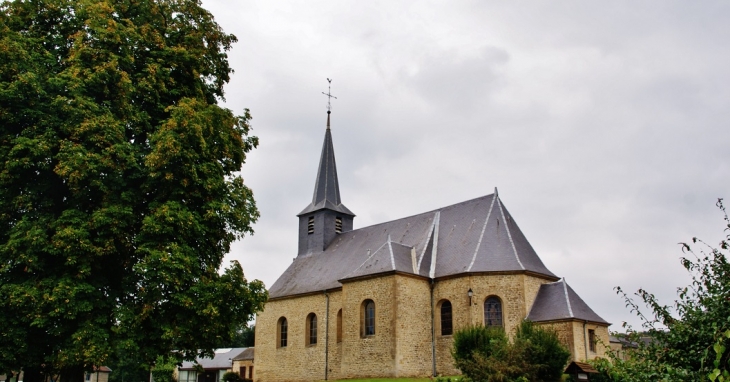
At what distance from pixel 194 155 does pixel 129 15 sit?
5.39 metres

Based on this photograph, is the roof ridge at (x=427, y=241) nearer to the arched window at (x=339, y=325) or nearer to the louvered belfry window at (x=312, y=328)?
the arched window at (x=339, y=325)

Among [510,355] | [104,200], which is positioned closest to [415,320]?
[510,355]

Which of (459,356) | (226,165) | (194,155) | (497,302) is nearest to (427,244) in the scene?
(497,302)

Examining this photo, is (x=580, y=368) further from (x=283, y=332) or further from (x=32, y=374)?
(x=283, y=332)

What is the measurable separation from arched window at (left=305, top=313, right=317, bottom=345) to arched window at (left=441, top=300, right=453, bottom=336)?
27.5 feet

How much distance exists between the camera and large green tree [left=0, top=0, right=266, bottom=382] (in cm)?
1442

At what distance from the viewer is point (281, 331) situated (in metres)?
34.6

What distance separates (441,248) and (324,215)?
10.2 metres

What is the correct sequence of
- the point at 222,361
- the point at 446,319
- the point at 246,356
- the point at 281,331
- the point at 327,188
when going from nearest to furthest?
the point at 446,319, the point at 281,331, the point at 327,188, the point at 246,356, the point at 222,361

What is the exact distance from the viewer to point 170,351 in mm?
15570

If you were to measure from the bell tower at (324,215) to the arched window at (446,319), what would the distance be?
38.0ft

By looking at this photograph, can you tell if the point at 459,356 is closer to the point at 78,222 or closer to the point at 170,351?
the point at 170,351

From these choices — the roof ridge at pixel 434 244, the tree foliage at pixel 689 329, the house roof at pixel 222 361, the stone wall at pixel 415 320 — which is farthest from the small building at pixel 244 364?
the tree foliage at pixel 689 329

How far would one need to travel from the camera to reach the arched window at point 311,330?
105 feet
